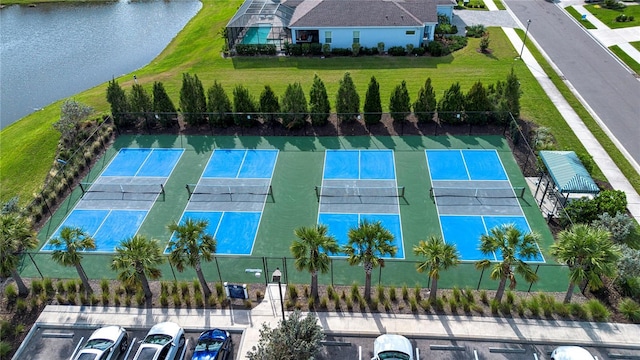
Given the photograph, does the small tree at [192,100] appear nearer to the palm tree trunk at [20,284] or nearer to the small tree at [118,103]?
the small tree at [118,103]

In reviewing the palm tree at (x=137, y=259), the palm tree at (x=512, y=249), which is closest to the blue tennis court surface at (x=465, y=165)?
the palm tree at (x=512, y=249)

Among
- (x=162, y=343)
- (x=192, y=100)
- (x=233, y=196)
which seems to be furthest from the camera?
(x=192, y=100)

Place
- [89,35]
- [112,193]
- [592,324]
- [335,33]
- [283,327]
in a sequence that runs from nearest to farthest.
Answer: [283,327], [592,324], [112,193], [335,33], [89,35]

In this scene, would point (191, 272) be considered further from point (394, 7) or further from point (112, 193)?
point (394, 7)

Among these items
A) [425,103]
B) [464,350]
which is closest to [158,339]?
[464,350]

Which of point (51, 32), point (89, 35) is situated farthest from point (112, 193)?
point (51, 32)

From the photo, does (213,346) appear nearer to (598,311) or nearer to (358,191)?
(358,191)
